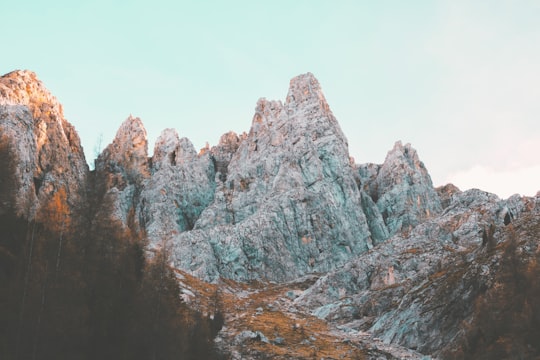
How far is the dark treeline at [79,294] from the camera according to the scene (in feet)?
122

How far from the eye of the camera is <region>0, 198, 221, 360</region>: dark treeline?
37.2m

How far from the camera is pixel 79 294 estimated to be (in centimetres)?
4203

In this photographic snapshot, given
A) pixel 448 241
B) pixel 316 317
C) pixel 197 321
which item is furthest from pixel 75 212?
pixel 448 241

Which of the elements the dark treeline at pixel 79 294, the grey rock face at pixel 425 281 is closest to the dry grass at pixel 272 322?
the grey rock face at pixel 425 281

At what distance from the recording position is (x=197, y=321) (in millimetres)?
74625

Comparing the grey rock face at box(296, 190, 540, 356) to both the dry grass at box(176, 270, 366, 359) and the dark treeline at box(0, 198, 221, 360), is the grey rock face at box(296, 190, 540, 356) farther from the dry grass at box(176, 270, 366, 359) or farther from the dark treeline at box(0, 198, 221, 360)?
the dark treeline at box(0, 198, 221, 360)

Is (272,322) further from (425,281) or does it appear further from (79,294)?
(79,294)

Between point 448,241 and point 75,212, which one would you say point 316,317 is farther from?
point 75,212

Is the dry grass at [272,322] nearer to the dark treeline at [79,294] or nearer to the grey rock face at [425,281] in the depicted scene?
the grey rock face at [425,281]

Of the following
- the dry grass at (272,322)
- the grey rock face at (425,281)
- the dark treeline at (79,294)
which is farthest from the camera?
the dry grass at (272,322)

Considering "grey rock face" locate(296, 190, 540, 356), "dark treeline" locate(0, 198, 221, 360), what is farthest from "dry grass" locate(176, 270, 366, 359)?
"dark treeline" locate(0, 198, 221, 360)

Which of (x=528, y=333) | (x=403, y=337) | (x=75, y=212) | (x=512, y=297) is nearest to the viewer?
(x=75, y=212)

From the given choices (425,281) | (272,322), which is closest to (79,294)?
(272,322)

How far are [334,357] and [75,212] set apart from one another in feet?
202
